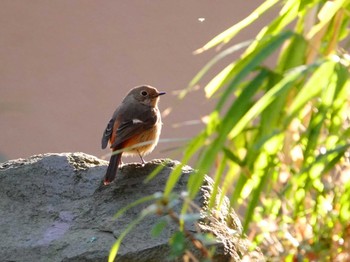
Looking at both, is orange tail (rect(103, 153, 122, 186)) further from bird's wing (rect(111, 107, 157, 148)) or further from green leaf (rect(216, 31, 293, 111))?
green leaf (rect(216, 31, 293, 111))

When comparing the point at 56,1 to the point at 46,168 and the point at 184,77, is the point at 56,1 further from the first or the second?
the point at 46,168

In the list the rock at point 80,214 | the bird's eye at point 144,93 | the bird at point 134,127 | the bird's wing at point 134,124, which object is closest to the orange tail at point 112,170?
the rock at point 80,214

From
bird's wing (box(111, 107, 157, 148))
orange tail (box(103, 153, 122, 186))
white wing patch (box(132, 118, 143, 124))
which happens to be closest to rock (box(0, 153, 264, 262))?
orange tail (box(103, 153, 122, 186))

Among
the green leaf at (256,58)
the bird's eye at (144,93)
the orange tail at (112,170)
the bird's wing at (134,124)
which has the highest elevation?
the green leaf at (256,58)

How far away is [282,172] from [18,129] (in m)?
4.92

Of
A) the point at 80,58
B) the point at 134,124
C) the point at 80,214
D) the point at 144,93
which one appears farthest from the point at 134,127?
the point at 80,58

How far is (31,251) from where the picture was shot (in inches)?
143

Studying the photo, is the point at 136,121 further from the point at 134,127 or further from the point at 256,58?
the point at 256,58

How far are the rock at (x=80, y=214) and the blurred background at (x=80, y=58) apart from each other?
3.03 m

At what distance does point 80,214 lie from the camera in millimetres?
3824

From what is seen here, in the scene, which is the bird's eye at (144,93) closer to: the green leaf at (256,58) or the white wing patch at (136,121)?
the white wing patch at (136,121)

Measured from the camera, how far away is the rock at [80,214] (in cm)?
352

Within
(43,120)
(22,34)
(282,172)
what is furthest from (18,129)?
(282,172)

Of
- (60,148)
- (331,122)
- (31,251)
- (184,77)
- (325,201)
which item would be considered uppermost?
(331,122)
